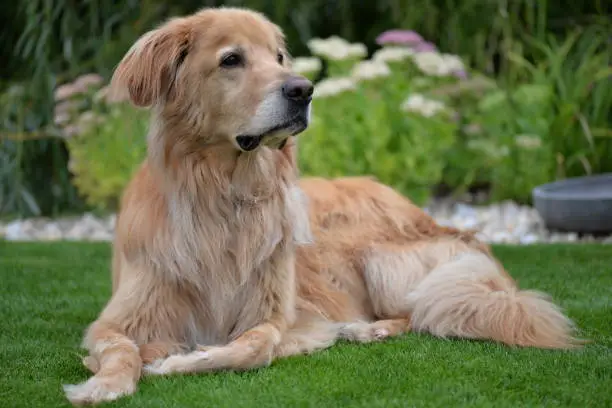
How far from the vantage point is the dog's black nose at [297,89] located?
9.85 ft

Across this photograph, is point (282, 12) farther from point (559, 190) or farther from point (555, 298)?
point (555, 298)

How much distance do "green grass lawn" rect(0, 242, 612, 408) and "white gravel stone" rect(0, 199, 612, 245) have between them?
1926mm

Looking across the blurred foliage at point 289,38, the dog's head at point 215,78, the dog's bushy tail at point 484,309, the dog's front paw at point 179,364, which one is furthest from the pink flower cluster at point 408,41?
the dog's front paw at point 179,364

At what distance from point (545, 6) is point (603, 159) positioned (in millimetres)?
1592

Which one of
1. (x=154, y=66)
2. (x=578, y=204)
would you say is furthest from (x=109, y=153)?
(x=154, y=66)

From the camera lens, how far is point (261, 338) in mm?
3045

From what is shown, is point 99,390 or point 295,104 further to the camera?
point 295,104

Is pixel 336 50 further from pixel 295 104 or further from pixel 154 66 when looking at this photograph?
pixel 295 104

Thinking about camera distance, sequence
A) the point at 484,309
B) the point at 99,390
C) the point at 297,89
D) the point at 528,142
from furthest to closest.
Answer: the point at 528,142, the point at 484,309, the point at 297,89, the point at 99,390

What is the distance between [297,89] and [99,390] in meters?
1.09

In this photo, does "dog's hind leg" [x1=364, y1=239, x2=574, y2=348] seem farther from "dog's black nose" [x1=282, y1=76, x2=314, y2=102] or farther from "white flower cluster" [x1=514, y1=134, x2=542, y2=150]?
"white flower cluster" [x1=514, y1=134, x2=542, y2=150]

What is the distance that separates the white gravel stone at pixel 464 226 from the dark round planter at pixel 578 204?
10 cm

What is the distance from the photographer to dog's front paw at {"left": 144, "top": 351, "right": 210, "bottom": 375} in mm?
2885

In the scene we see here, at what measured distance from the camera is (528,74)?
25.5ft
